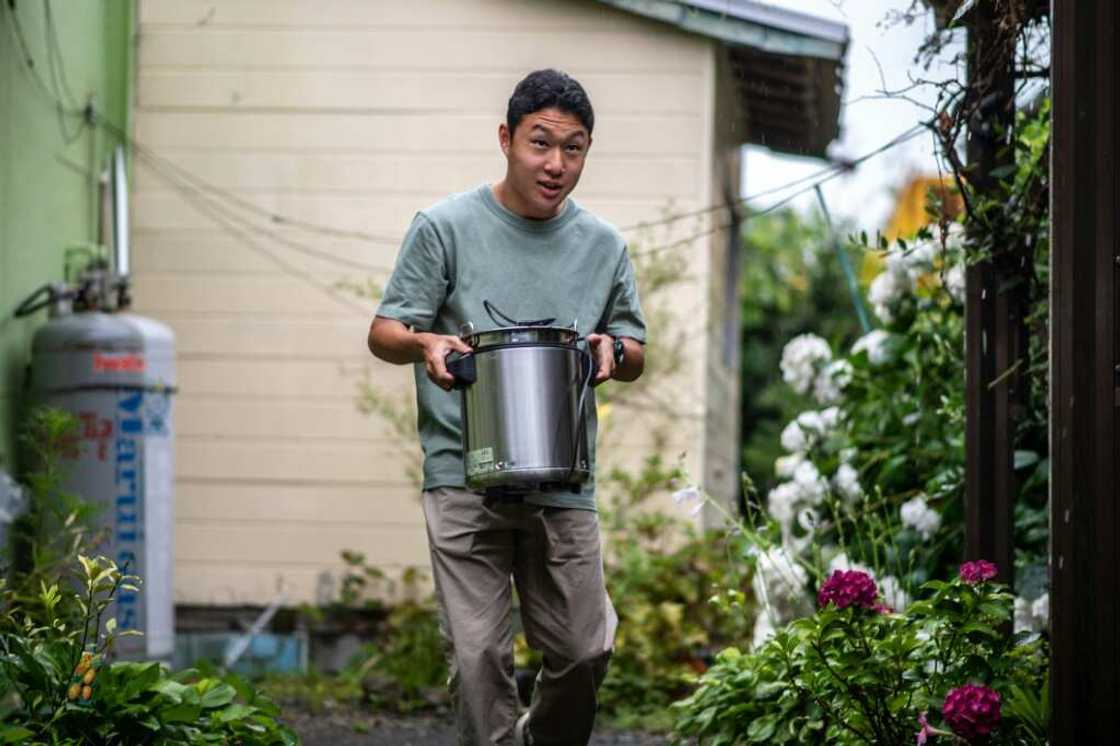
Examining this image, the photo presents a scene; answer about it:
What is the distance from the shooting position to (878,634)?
4148mm

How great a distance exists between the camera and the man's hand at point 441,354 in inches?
148

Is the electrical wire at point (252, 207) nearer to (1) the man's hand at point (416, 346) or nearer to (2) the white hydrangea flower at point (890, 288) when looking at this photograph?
(2) the white hydrangea flower at point (890, 288)

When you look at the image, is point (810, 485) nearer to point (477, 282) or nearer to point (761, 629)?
point (761, 629)

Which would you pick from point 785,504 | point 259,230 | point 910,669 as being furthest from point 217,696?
point 259,230

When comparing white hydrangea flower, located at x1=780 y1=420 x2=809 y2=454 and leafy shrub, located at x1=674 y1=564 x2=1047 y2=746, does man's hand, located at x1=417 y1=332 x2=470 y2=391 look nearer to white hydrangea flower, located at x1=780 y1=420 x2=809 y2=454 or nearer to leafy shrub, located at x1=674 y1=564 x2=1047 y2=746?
leafy shrub, located at x1=674 y1=564 x2=1047 y2=746

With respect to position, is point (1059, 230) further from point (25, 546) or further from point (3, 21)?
point (3, 21)

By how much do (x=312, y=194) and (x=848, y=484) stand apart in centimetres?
383

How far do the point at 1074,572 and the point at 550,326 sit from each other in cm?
121

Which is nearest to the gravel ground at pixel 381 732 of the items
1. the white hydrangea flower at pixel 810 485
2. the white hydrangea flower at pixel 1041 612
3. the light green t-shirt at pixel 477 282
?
the white hydrangea flower at pixel 810 485

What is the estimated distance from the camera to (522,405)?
3.70 metres

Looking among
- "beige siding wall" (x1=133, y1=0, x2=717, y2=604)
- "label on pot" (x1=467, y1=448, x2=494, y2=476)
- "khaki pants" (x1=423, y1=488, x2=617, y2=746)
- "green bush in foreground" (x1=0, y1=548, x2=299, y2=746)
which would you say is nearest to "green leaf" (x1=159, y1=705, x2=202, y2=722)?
"green bush in foreground" (x1=0, y1=548, x2=299, y2=746)

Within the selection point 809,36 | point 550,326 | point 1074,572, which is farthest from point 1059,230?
point 809,36

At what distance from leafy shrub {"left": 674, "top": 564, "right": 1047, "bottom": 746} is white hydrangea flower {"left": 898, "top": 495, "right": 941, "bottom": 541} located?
1.22 m

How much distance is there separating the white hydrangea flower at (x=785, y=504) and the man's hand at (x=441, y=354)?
2.94 meters
